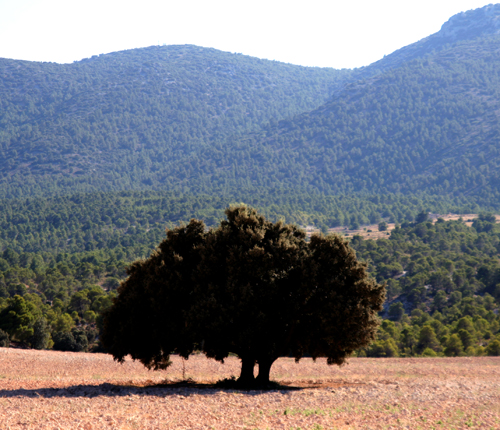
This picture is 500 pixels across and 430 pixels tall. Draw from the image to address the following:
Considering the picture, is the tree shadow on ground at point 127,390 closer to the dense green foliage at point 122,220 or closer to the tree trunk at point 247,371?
the tree trunk at point 247,371

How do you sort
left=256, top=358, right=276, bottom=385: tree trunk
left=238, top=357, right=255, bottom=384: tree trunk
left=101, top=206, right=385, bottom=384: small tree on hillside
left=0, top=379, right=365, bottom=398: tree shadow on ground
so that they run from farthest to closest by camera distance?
left=256, top=358, right=276, bottom=385: tree trunk < left=238, top=357, right=255, bottom=384: tree trunk < left=101, top=206, right=385, bottom=384: small tree on hillside < left=0, top=379, right=365, bottom=398: tree shadow on ground

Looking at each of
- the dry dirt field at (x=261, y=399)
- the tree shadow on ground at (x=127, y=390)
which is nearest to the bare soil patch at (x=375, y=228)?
the dry dirt field at (x=261, y=399)

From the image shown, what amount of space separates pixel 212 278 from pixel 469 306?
48.8 metres

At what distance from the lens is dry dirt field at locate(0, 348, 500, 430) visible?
14.5 meters

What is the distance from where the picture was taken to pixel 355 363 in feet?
94.6

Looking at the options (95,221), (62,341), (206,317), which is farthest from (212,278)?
(95,221)

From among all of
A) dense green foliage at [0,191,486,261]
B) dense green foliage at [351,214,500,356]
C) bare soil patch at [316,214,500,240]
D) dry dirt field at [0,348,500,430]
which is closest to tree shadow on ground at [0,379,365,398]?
dry dirt field at [0,348,500,430]

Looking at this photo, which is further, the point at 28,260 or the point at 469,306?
the point at 28,260

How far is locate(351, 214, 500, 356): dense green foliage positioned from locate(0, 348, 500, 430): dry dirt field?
53.5ft

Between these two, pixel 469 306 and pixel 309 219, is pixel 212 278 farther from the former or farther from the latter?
pixel 309 219

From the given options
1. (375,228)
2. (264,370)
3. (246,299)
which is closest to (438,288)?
(264,370)

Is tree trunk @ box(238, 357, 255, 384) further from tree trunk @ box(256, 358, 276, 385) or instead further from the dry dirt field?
the dry dirt field

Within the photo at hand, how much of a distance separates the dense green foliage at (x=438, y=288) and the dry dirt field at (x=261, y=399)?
16.3 meters

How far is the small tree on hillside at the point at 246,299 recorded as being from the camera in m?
19.4
